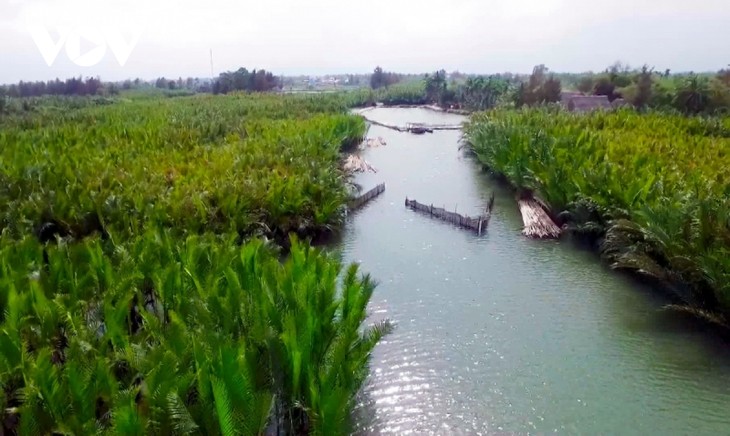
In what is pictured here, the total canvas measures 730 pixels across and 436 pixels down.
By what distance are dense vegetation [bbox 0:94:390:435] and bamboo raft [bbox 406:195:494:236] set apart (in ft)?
14.4

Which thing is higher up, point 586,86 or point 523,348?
point 586,86

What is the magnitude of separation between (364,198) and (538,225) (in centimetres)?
802

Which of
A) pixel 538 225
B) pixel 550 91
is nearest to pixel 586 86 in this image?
pixel 550 91

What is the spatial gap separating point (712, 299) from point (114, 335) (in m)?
12.1

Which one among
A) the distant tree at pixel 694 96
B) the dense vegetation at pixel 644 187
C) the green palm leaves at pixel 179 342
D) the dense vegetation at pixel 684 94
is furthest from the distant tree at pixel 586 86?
the green palm leaves at pixel 179 342

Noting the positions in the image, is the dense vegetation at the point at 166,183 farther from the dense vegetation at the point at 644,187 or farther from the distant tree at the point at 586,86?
the distant tree at the point at 586,86

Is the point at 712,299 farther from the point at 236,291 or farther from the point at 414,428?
the point at 236,291

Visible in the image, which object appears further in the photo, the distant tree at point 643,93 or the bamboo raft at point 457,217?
the distant tree at point 643,93

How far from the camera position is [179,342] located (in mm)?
7562

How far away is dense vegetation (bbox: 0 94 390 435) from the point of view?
658cm

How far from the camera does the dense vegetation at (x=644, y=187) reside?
1241 centimetres

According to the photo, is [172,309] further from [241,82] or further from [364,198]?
[241,82]

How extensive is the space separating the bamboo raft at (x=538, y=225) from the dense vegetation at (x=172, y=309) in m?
6.64

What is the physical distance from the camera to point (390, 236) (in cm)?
1958
